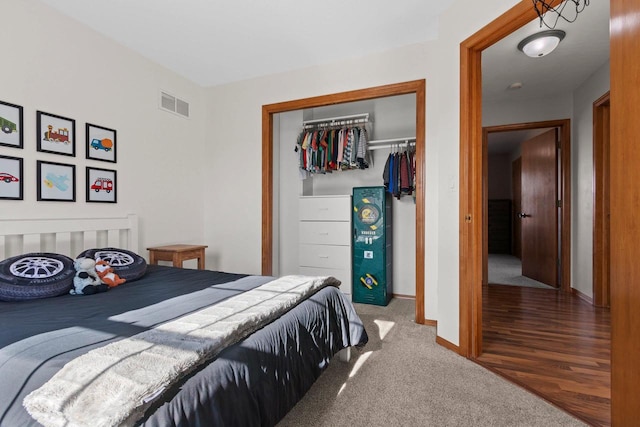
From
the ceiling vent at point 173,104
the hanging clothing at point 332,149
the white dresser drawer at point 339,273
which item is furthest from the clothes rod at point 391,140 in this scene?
the ceiling vent at point 173,104

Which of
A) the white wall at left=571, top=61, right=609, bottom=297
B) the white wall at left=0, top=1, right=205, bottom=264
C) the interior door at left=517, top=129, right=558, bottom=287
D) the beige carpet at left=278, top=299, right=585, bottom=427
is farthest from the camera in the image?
the interior door at left=517, top=129, right=558, bottom=287

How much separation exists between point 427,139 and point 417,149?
0.12 meters

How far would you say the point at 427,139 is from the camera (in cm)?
289

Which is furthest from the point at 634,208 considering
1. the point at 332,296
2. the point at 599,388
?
the point at 332,296

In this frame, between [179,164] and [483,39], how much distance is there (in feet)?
10.1

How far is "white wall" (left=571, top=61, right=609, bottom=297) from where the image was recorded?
11.8ft

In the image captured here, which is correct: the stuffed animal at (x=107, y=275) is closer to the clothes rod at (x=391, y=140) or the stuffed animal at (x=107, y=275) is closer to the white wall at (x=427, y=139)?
the white wall at (x=427, y=139)

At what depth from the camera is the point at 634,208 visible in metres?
1.17

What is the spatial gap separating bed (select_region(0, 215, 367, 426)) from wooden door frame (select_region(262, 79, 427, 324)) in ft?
3.58

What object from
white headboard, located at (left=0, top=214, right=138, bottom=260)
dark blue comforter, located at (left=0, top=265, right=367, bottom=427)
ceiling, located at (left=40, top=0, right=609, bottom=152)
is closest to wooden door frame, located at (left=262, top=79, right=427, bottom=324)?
ceiling, located at (left=40, top=0, right=609, bottom=152)

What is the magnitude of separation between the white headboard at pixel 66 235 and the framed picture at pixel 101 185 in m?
0.19

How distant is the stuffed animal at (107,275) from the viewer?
2.09m

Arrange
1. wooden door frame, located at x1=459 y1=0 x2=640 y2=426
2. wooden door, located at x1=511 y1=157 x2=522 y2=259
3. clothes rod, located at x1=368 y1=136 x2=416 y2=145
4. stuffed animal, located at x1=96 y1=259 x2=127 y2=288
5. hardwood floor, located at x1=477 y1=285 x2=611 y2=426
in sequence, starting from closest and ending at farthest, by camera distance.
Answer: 1. wooden door frame, located at x1=459 y1=0 x2=640 y2=426
2. hardwood floor, located at x1=477 y1=285 x2=611 y2=426
3. stuffed animal, located at x1=96 y1=259 x2=127 y2=288
4. clothes rod, located at x1=368 y1=136 x2=416 y2=145
5. wooden door, located at x1=511 y1=157 x2=522 y2=259

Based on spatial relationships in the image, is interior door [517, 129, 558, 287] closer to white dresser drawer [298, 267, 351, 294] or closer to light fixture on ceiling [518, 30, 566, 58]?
light fixture on ceiling [518, 30, 566, 58]
